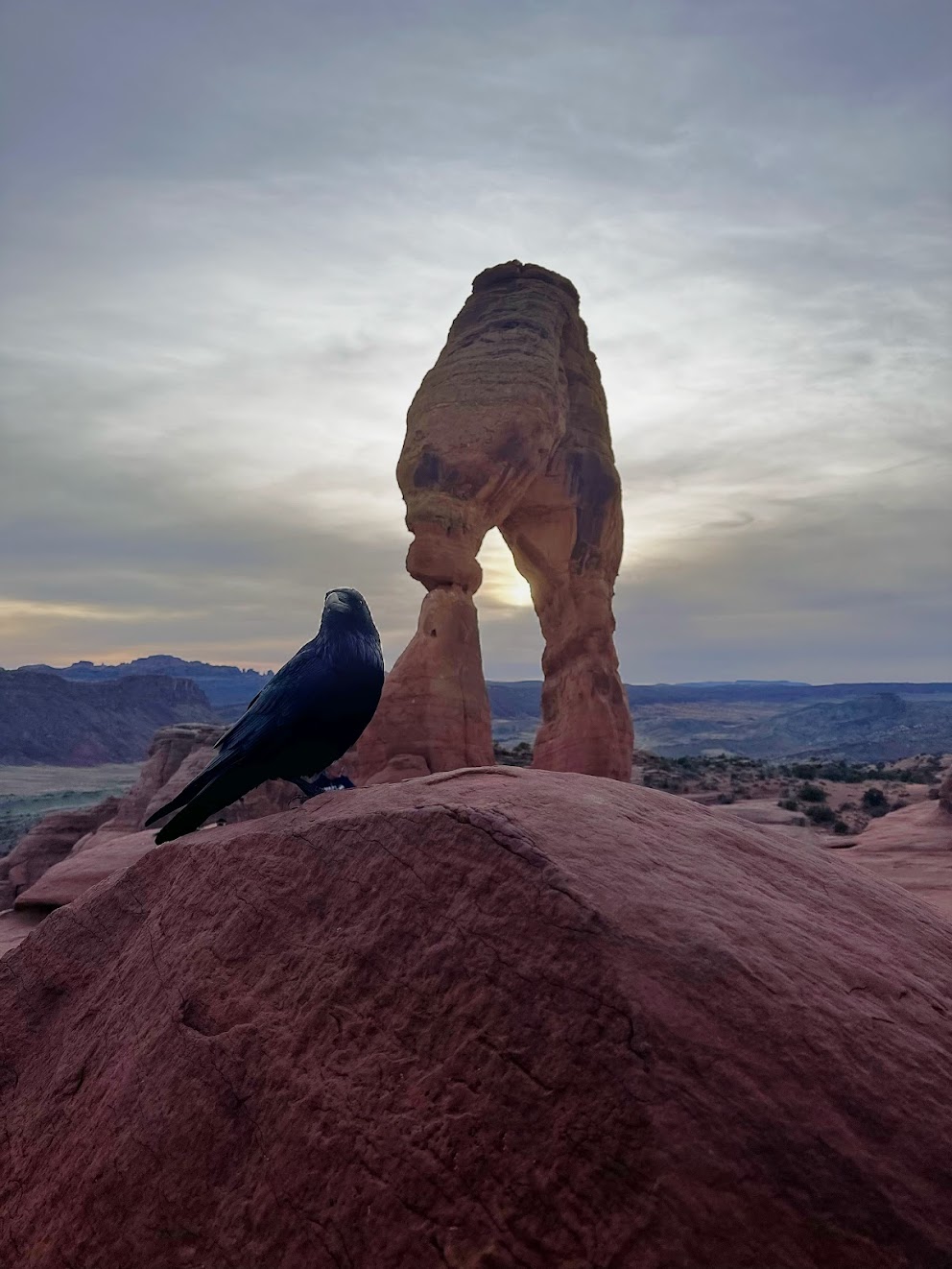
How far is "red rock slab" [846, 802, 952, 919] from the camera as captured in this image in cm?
882

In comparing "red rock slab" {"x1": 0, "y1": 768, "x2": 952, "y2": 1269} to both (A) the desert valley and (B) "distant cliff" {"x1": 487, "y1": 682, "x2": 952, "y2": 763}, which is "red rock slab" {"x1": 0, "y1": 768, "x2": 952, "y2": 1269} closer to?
(A) the desert valley

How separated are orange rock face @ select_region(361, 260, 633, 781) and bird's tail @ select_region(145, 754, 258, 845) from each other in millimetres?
10156

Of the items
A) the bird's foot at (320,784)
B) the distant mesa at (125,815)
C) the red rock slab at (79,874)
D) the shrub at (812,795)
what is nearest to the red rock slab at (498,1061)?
the bird's foot at (320,784)

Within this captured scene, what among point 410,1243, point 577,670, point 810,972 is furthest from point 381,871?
point 577,670

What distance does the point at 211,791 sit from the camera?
3699 mm

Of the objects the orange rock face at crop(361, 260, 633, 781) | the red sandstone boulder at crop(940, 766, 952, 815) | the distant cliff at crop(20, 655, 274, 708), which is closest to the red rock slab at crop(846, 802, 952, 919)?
the red sandstone boulder at crop(940, 766, 952, 815)

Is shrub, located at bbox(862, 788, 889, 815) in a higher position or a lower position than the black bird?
lower

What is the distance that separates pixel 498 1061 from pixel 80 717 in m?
69.5

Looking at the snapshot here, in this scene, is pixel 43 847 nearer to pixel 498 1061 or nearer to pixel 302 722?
pixel 302 722

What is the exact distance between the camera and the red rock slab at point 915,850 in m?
8.82

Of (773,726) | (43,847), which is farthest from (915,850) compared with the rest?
(773,726)

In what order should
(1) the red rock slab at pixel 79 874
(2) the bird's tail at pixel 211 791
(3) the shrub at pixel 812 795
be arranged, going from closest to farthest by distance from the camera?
(2) the bird's tail at pixel 211 791 → (1) the red rock slab at pixel 79 874 → (3) the shrub at pixel 812 795

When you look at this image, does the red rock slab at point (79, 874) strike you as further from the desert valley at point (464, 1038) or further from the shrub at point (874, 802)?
the shrub at point (874, 802)

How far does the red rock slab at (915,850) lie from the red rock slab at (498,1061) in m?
5.20
